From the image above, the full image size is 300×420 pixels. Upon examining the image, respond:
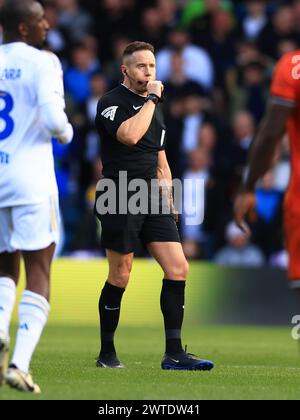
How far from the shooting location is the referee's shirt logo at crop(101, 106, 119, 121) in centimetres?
883

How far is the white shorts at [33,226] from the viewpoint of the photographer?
22.4 feet

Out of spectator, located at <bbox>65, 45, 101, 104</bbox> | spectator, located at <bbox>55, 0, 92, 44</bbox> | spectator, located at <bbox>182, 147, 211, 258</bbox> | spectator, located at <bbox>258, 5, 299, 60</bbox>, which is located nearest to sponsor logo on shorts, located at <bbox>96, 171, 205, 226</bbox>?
spectator, located at <bbox>182, 147, 211, 258</bbox>

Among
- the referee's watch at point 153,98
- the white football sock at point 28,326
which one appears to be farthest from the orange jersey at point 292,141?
the referee's watch at point 153,98

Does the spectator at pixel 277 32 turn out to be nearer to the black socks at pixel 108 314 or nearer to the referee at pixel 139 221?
the referee at pixel 139 221

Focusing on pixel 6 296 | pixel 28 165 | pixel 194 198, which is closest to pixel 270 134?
pixel 28 165

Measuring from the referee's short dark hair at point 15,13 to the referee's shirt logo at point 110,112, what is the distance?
1933 mm

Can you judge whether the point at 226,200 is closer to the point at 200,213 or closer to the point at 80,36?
the point at 200,213

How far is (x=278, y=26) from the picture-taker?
18.6m

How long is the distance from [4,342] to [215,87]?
1250 cm

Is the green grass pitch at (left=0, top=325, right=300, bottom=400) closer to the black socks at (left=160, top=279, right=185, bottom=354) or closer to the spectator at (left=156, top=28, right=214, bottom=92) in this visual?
the black socks at (left=160, top=279, right=185, bottom=354)

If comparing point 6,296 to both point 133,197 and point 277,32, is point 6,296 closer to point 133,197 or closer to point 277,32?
point 133,197

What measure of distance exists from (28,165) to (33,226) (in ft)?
1.21

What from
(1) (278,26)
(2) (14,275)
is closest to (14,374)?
(2) (14,275)

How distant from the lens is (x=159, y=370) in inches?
346
